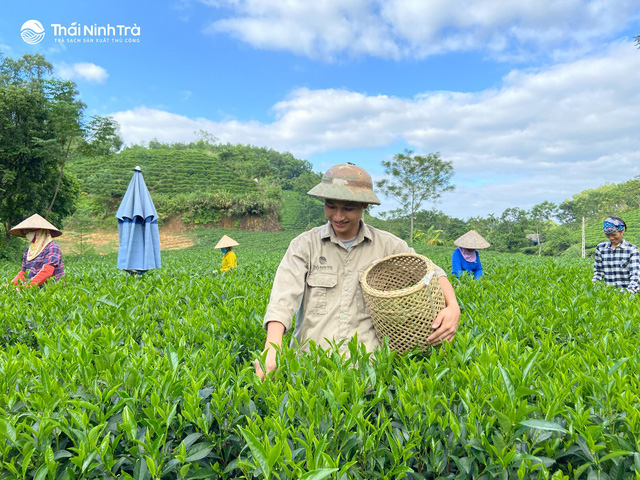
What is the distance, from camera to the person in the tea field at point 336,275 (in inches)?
83.7

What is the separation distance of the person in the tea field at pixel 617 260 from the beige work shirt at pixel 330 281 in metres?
3.64

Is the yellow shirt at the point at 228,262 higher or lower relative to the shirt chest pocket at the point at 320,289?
lower

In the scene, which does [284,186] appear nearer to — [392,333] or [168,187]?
[168,187]

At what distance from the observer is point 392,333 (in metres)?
2.10

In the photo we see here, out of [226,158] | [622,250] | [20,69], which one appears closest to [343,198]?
[622,250]

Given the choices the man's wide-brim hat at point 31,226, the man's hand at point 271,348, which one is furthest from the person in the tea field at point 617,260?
the man's wide-brim hat at point 31,226

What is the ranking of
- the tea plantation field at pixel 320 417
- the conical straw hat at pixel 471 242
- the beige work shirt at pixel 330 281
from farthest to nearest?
the conical straw hat at pixel 471 242
the beige work shirt at pixel 330 281
the tea plantation field at pixel 320 417

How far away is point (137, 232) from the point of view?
21.0 feet

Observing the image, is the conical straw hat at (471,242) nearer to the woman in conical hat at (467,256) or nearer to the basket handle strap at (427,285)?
the woman in conical hat at (467,256)

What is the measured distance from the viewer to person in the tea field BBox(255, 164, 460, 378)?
6.98 feet

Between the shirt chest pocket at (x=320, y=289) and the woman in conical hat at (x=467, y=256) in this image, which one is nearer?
the shirt chest pocket at (x=320, y=289)

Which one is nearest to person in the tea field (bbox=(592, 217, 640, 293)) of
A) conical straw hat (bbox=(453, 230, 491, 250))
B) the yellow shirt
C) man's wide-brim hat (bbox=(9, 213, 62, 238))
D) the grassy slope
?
conical straw hat (bbox=(453, 230, 491, 250))

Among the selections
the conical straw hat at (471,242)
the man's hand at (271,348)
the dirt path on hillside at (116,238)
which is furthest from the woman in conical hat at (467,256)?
the dirt path on hillside at (116,238)

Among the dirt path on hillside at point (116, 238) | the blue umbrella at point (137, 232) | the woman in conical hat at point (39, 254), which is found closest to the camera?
the woman in conical hat at point (39, 254)
